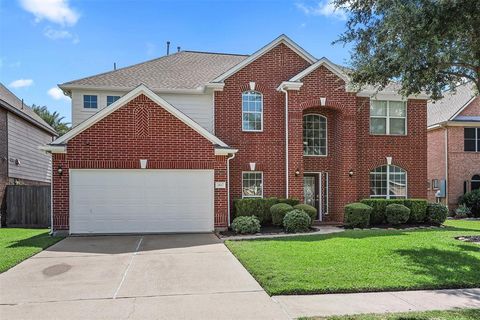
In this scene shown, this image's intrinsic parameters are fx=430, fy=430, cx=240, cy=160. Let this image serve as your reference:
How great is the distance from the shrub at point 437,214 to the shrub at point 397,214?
1240 millimetres

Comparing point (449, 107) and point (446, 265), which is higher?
point (449, 107)

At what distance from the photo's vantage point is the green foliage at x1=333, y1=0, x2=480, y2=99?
876 centimetres

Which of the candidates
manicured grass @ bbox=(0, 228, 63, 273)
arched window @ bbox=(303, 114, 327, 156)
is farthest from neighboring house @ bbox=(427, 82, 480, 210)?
manicured grass @ bbox=(0, 228, 63, 273)

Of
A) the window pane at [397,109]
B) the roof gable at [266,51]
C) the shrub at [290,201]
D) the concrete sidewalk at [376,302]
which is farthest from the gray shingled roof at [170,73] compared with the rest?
the concrete sidewalk at [376,302]

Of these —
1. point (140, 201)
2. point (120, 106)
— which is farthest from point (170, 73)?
point (140, 201)

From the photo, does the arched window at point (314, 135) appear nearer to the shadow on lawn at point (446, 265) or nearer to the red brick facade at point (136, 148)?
the red brick facade at point (136, 148)

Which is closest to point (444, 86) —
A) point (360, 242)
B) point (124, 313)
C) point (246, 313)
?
point (360, 242)

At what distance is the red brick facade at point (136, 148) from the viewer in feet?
45.8

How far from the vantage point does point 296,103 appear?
1733cm

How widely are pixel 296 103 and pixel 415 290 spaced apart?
435 inches

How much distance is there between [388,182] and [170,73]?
426 inches

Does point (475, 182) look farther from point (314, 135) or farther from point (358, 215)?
point (358, 215)

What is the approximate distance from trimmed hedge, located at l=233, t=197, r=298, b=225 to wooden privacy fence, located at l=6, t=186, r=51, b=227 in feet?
29.8

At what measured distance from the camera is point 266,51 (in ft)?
58.2
